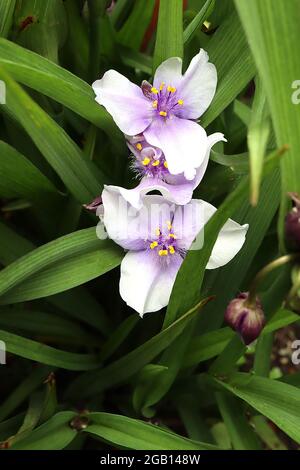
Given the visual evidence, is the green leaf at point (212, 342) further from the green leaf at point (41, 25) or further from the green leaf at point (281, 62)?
the green leaf at point (41, 25)

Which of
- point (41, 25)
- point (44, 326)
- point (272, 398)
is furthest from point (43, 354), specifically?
point (41, 25)

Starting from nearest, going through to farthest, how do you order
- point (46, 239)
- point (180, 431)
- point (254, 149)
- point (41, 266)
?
point (254, 149)
point (41, 266)
point (46, 239)
point (180, 431)

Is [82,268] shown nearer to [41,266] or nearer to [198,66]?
[41,266]

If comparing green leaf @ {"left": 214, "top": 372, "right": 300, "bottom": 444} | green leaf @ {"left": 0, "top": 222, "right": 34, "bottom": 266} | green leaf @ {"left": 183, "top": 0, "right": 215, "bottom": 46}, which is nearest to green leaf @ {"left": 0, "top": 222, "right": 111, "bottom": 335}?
green leaf @ {"left": 0, "top": 222, "right": 34, "bottom": 266}

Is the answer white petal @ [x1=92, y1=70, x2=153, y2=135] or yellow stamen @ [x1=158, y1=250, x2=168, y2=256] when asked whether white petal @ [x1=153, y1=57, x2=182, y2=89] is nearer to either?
white petal @ [x1=92, y1=70, x2=153, y2=135]

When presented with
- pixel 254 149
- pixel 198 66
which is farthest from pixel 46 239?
pixel 254 149

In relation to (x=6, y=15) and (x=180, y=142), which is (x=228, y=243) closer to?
(x=180, y=142)
